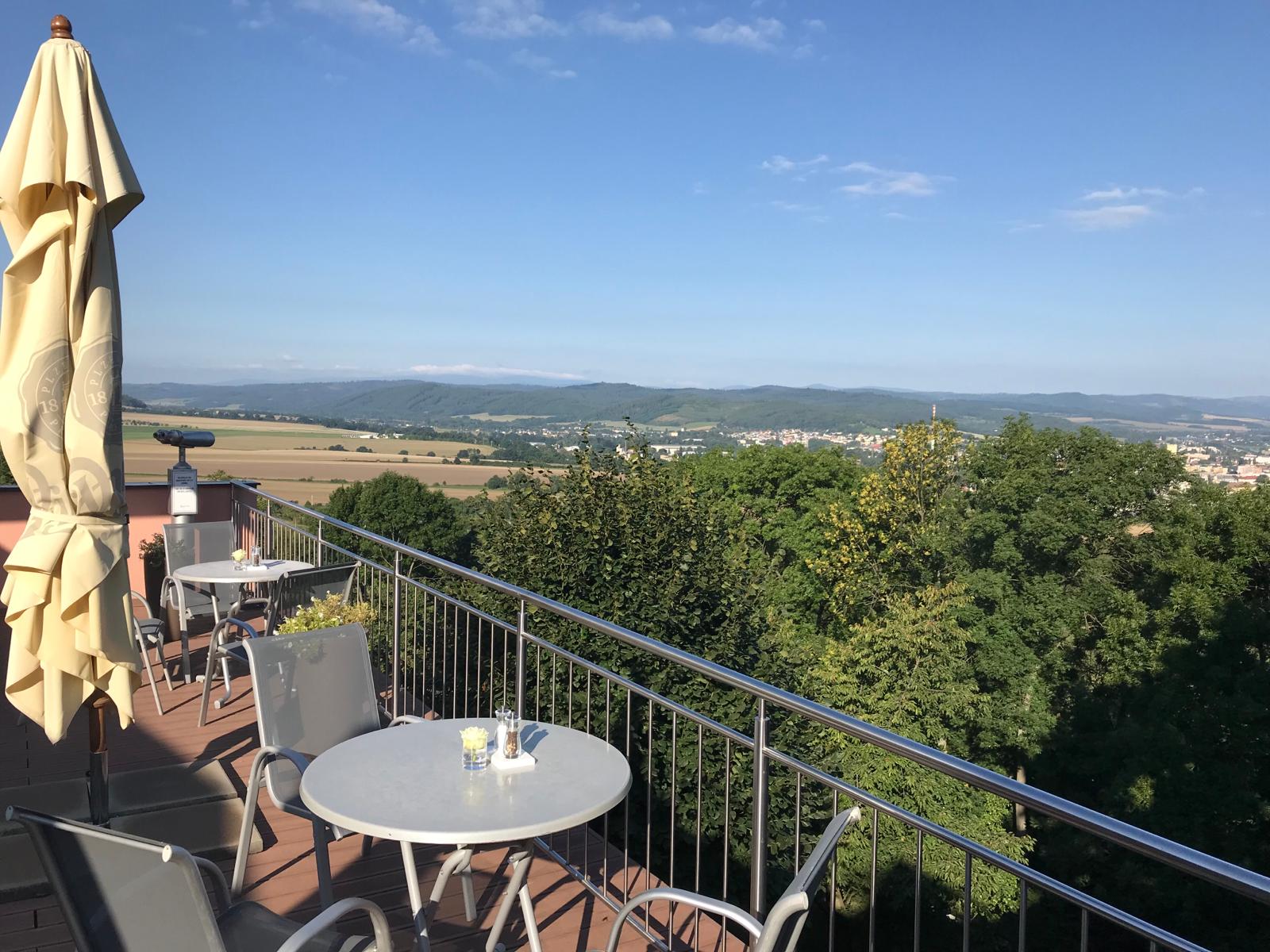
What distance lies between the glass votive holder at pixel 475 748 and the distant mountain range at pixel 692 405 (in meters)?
75.2

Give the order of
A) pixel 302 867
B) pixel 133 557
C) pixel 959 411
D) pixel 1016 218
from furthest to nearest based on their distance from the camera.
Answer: pixel 959 411 < pixel 1016 218 < pixel 133 557 < pixel 302 867

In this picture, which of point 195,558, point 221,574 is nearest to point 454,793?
point 221,574

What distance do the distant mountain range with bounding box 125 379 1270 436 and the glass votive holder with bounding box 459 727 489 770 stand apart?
A: 7525 cm

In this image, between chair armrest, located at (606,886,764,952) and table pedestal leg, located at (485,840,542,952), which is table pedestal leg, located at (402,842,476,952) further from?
chair armrest, located at (606,886,764,952)

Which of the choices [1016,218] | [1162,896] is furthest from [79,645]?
[1016,218]

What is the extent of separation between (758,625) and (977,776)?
1592 cm

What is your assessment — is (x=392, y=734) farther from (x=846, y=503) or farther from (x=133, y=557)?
(x=846, y=503)

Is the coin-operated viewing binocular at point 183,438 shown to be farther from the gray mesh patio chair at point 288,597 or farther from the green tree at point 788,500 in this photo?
the green tree at point 788,500

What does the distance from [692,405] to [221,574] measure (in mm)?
86190

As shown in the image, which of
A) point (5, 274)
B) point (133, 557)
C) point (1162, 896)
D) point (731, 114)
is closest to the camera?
point (5, 274)

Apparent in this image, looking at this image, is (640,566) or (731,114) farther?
(731,114)

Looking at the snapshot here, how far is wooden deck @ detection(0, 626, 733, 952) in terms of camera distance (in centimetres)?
293

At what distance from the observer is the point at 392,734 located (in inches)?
113

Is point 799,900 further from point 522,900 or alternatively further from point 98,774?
point 98,774
